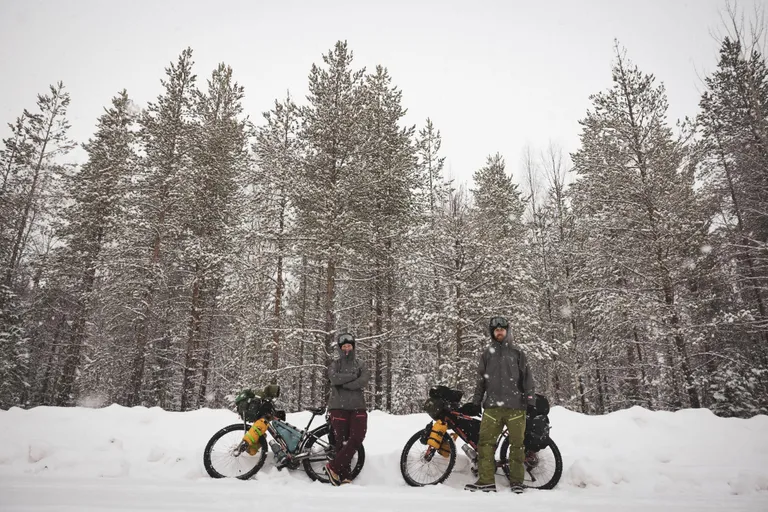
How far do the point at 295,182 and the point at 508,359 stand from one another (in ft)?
30.4

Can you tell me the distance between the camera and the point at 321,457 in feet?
17.0

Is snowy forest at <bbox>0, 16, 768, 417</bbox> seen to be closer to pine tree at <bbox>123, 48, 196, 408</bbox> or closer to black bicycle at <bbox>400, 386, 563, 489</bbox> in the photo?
pine tree at <bbox>123, 48, 196, 408</bbox>

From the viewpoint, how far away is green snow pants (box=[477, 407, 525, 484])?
4773 mm

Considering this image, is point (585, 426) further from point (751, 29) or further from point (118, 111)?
point (118, 111)

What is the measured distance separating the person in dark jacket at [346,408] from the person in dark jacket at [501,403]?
1495 mm

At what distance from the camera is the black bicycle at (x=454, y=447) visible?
5.03m

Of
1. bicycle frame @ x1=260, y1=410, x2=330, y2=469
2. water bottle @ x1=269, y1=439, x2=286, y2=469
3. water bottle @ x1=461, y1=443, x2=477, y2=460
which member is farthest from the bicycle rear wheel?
water bottle @ x1=269, y1=439, x2=286, y2=469

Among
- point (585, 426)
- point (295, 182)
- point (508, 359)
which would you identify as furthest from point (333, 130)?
point (585, 426)

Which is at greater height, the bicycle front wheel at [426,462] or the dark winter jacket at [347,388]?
the dark winter jacket at [347,388]

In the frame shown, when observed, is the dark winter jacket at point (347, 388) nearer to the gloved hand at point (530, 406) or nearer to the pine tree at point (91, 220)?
the gloved hand at point (530, 406)

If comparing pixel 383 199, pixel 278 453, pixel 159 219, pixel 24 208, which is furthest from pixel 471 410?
pixel 24 208

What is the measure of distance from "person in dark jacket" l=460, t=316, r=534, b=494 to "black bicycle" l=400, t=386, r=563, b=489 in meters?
0.22

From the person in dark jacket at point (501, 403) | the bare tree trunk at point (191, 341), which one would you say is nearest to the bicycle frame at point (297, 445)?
the person in dark jacket at point (501, 403)

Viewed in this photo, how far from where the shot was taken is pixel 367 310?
16.7 meters
